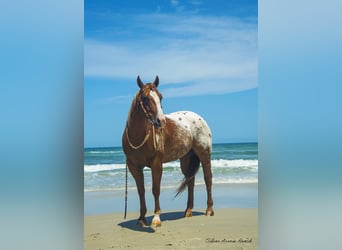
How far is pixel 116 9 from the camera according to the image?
2.46 m

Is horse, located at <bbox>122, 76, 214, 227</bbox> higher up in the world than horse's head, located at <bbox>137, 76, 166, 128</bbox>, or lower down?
lower down

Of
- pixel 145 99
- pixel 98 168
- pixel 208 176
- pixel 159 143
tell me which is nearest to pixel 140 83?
pixel 145 99

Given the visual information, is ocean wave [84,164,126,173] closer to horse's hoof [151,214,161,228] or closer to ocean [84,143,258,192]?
ocean [84,143,258,192]

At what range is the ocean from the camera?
2404 mm

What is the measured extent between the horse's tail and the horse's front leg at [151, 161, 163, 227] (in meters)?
0.14

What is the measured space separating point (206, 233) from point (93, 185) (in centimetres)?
72

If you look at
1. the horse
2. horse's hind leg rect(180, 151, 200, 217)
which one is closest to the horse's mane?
the horse

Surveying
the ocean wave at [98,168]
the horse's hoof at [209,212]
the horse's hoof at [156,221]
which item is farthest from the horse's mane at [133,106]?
the horse's hoof at [209,212]

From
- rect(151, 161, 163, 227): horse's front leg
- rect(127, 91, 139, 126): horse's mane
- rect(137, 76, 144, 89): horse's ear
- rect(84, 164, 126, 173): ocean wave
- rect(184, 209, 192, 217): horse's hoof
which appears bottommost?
rect(184, 209, 192, 217): horse's hoof

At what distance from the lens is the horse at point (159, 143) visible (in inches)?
96.3

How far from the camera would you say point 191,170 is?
2.58 metres
